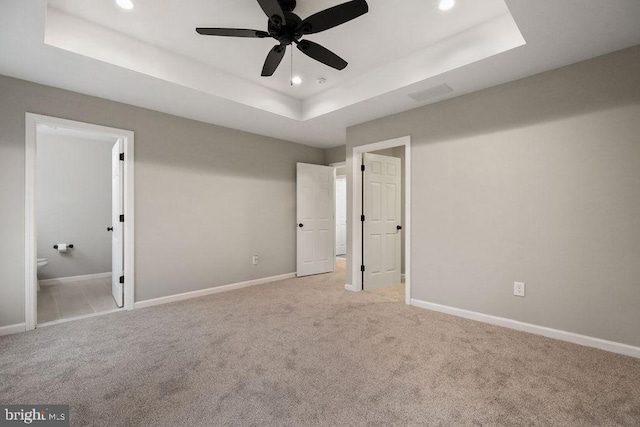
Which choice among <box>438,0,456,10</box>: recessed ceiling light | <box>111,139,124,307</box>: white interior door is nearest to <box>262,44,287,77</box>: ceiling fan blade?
<box>438,0,456,10</box>: recessed ceiling light

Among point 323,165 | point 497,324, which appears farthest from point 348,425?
point 323,165

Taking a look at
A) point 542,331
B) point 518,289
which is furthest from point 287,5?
point 542,331

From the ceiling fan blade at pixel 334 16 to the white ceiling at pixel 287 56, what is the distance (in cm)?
34

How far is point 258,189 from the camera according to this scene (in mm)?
4762

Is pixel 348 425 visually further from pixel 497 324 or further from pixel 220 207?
pixel 220 207

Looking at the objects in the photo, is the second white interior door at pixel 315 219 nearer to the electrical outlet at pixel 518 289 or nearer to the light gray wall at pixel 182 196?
the light gray wall at pixel 182 196

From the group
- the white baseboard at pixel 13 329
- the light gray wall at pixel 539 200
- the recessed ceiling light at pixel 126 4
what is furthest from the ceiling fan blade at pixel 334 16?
the white baseboard at pixel 13 329

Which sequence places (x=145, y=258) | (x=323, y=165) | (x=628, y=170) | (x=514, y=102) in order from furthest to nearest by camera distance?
1. (x=323, y=165)
2. (x=145, y=258)
3. (x=514, y=102)
4. (x=628, y=170)

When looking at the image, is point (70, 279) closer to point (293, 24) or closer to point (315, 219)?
point (315, 219)

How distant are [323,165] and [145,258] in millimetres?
3426

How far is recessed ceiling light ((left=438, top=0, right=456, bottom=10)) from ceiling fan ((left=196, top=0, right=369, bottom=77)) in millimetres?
807

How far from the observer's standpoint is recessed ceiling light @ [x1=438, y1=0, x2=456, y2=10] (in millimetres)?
2188

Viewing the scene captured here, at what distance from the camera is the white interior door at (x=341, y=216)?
8.38m

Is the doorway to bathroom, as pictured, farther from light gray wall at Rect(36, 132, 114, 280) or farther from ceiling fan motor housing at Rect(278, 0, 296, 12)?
ceiling fan motor housing at Rect(278, 0, 296, 12)
